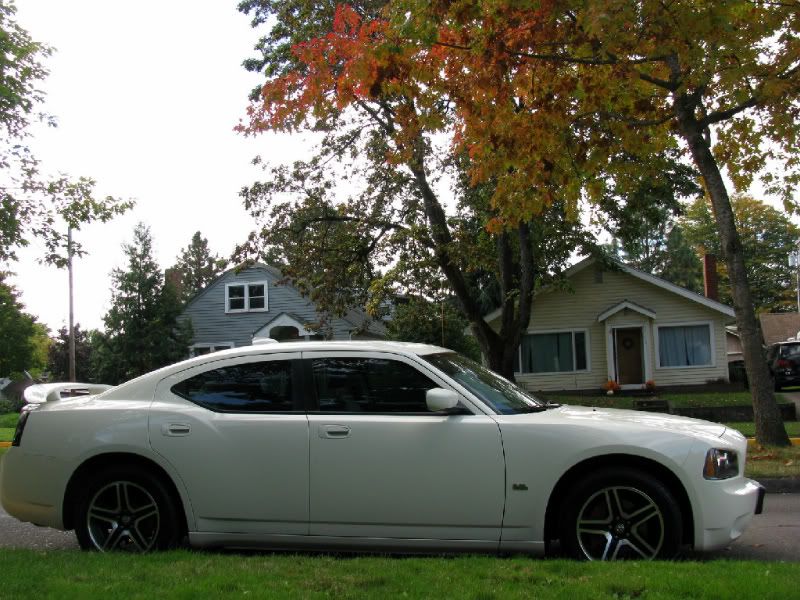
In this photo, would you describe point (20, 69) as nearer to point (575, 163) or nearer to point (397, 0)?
point (397, 0)

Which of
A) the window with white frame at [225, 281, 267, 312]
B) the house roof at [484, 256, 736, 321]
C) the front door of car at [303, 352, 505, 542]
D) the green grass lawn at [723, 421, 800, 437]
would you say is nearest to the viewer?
the front door of car at [303, 352, 505, 542]

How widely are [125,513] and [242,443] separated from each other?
102cm

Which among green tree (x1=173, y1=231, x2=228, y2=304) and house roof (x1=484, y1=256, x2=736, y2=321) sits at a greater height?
green tree (x1=173, y1=231, x2=228, y2=304)

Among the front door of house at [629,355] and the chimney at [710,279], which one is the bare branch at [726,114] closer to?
the front door of house at [629,355]

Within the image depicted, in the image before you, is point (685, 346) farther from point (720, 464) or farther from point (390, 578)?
point (390, 578)

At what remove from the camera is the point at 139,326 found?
121 ft

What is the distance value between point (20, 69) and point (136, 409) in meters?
11.9

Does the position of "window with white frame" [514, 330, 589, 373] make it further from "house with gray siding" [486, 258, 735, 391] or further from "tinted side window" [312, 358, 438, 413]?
"tinted side window" [312, 358, 438, 413]

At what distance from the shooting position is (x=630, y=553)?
4.79 meters

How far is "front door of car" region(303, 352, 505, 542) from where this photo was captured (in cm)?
489

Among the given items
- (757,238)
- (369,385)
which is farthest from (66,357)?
(757,238)

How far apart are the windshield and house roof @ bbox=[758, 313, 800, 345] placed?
49.8m

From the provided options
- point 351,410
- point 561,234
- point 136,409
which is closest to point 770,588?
point 351,410

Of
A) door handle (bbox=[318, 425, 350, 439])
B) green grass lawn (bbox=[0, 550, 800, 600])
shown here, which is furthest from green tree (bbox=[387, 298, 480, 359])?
green grass lawn (bbox=[0, 550, 800, 600])
